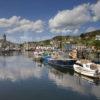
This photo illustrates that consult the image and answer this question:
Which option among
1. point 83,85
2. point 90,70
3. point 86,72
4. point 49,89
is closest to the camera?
point 49,89

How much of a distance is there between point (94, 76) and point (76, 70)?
33.4ft

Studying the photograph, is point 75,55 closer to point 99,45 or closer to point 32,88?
point 32,88

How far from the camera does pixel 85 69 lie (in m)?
55.4

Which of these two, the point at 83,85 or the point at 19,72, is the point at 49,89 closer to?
the point at 83,85

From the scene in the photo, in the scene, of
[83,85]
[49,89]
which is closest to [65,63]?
[83,85]

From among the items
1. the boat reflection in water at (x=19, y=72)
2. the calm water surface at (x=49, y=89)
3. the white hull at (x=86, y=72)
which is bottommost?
the calm water surface at (x=49, y=89)

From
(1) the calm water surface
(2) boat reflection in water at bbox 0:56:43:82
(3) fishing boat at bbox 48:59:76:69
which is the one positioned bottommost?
(1) the calm water surface

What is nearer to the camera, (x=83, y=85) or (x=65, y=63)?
(x=83, y=85)

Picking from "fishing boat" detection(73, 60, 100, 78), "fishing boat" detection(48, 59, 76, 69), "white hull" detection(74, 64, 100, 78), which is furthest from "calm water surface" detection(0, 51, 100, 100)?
"fishing boat" detection(48, 59, 76, 69)

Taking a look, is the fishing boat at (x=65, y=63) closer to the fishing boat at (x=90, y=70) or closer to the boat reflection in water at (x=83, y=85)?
the fishing boat at (x=90, y=70)

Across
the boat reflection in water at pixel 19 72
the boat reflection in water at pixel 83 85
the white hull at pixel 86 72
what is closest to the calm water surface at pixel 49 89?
the boat reflection in water at pixel 83 85

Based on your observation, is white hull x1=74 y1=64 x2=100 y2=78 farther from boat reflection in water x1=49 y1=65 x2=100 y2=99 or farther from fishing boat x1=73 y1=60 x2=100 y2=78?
boat reflection in water x1=49 y1=65 x2=100 y2=99

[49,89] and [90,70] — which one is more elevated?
[90,70]

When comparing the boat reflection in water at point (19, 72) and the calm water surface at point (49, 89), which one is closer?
the calm water surface at point (49, 89)
